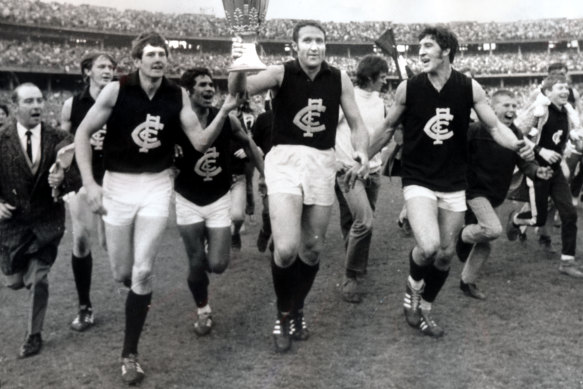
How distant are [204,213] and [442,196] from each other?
194 centimetres

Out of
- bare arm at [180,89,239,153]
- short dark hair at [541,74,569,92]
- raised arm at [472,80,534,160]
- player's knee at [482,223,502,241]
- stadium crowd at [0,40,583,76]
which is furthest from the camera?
stadium crowd at [0,40,583,76]

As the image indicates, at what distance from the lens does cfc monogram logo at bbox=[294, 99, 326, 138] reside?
4625 millimetres

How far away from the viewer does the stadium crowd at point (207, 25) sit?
1470 inches

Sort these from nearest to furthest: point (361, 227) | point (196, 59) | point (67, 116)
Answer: point (67, 116)
point (361, 227)
point (196, 59)

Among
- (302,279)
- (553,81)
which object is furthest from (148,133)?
(553,81)

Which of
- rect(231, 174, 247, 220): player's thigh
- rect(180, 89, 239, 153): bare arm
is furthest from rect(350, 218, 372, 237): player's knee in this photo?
rect(180, 89, 239, 153): bare arm

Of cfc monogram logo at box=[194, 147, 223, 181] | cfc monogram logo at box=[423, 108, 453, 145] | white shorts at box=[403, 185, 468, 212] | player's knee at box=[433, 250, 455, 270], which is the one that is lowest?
player's knee at box=[433, 250, 455, 270]

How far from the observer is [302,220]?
4.73m

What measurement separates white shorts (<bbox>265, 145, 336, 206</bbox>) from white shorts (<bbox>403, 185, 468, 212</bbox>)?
0.70 meters

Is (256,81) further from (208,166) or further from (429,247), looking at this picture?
(429,247)

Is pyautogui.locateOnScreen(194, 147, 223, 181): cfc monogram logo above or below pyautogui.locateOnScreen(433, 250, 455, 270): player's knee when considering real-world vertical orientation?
above

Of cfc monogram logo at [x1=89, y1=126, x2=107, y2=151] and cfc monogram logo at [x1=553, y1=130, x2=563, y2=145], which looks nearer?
cfc monogram logo at [x1=89, y1=126, x2=107, y2=151]

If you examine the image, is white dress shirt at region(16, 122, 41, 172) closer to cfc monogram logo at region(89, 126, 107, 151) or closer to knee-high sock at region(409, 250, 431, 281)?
cfc monogram logo at region(89, 126, 107, 151)

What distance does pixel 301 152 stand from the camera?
15.1 ft
